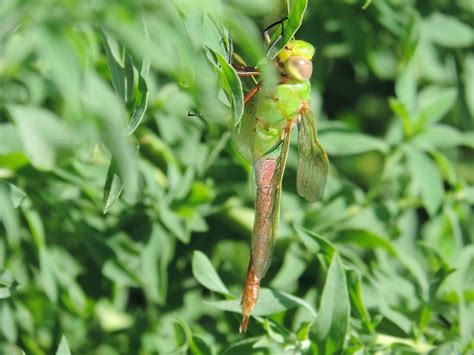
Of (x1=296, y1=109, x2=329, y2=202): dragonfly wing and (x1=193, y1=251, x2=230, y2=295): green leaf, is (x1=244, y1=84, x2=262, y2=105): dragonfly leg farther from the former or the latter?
(x1=193, y1=251, x2=230, y2=295): green leaf

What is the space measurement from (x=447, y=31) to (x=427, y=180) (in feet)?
1.69

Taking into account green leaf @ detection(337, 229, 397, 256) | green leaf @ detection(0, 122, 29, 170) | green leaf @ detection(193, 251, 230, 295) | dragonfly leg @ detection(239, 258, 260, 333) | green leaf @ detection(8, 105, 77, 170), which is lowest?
green leaf @ detection(337, 229, 397, 256)

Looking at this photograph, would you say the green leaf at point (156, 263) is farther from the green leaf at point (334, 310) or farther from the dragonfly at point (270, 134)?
the green leaf at point (334, 310)

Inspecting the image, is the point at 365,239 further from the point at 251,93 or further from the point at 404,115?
the point at 251,93

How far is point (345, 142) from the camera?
2.08 metres

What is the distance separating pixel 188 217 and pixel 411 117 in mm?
592

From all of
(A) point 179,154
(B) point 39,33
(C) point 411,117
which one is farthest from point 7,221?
(C) point 411,117

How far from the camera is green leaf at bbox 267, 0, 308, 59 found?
1252mm

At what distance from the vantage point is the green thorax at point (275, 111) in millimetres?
1609

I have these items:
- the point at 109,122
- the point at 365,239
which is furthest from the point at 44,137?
the point at 365,239

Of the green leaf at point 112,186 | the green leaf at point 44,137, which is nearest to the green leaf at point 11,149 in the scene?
the green leaf at point 112,186

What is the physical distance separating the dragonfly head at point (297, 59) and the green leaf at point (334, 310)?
31 cm

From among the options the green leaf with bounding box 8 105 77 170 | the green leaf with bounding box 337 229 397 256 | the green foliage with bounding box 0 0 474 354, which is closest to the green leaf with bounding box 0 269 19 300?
the green foliage with bounding box 0 0 474 354

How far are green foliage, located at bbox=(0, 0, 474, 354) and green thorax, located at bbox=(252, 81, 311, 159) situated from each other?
0.12m
